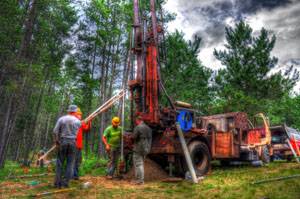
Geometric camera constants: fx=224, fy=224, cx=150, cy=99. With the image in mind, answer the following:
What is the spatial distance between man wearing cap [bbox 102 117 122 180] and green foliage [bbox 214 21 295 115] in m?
12.7

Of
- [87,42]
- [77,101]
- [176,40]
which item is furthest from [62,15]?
[176,40]

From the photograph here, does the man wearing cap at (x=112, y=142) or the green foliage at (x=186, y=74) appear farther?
the green foliage at (x=186, y=74)

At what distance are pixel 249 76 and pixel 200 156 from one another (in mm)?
12658

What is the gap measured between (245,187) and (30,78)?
10.4 meters

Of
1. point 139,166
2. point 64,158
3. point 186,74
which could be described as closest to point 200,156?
point 139,166

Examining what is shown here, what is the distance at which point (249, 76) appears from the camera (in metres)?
18.2

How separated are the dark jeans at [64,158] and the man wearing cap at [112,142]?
5.46ft

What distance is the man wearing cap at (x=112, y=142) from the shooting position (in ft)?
23.6

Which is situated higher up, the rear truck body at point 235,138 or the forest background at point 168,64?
the forest background at point 168,64

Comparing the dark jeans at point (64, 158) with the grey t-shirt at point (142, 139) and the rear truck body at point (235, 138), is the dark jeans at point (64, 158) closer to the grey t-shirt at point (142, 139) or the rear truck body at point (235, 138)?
the grey t-shirt at point (142, 139)

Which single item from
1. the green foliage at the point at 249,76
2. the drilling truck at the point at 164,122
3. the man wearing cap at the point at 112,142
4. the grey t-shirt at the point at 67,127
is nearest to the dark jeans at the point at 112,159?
the man wearing cap at the point at 112,142

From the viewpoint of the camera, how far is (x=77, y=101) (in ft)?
65.1

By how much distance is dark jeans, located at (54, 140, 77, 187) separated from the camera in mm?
5387

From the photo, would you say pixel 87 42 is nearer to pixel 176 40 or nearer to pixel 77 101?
pixel 77 101
